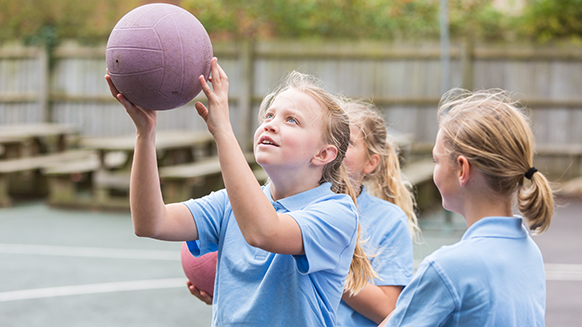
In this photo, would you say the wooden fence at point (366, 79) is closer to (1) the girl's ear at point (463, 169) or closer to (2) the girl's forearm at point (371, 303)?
(2) the girl's forearm at point (371, 303)

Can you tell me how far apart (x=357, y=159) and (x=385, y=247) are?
0.42 meters

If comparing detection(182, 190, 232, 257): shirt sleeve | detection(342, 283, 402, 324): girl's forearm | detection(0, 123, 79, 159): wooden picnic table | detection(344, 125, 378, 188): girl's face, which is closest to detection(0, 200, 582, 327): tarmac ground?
detection(344, 125, 378, 188): girl's face

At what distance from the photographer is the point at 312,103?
6.34ft

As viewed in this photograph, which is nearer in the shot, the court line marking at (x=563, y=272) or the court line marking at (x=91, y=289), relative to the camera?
the court line marking at (x=91, y=289)

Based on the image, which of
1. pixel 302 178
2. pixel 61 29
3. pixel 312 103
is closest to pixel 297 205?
pixel 302 178

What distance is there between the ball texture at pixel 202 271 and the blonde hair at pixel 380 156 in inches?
30.8

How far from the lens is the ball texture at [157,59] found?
5.80ft

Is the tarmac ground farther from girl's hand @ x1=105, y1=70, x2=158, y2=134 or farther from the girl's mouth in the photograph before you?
girl's hand @ x1=105, y1=70, x2=158, y2=134

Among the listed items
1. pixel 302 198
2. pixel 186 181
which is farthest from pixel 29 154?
pixel 302 198

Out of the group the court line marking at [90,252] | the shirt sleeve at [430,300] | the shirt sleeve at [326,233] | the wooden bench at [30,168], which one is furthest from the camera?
the wooden bench at [30,168]

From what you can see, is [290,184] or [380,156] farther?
[380,156]

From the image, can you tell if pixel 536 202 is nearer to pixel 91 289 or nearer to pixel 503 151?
pixel 503 151

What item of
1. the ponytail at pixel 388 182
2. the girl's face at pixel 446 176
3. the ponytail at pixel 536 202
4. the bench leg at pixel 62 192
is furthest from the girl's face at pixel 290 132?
the bench leg at pixel 62 192

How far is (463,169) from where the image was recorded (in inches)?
65.1
